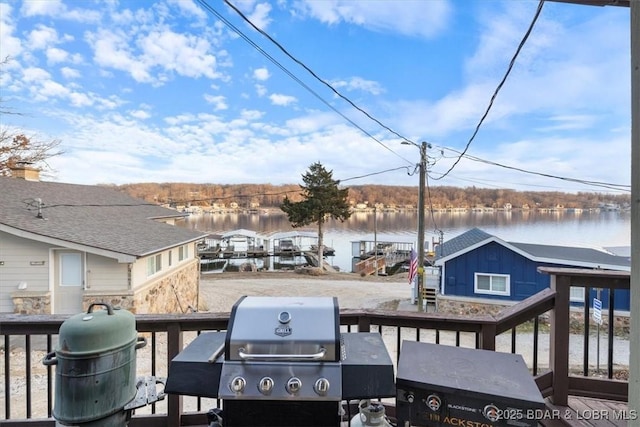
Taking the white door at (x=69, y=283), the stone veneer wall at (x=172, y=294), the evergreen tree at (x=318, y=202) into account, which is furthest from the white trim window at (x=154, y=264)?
the evergreen tree at (x=318, y=202)

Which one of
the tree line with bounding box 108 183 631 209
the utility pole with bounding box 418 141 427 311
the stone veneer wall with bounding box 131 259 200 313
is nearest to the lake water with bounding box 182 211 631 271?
the tree line with bounding box 108 183 631 209

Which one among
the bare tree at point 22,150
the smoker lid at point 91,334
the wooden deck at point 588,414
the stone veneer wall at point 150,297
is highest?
the bare tree at point 22,150

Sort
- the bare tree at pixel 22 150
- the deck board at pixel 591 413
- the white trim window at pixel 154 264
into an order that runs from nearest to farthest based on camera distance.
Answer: the deck board at pixel 591 413
the white trim window at pixel 154 264
the bare tree at pixel 22 150

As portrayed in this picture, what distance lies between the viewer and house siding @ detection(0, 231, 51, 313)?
6797mm

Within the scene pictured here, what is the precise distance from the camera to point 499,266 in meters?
9.18

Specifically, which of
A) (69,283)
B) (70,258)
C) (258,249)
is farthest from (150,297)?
(258,249)

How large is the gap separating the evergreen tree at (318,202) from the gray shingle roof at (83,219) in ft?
31.0

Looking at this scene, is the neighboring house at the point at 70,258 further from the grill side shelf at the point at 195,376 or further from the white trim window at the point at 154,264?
the grill side shelf at the point at 195,376

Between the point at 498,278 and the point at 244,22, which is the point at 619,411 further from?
the point at 498,278

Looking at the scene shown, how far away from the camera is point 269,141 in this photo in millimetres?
16984

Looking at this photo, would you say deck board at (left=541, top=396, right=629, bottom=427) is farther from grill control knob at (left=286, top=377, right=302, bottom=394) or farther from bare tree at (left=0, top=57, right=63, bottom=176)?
bare tree at (left=0, top=57, right=63, bottom=176)

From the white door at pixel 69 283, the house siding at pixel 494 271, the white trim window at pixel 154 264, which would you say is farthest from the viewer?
the house siding at pixel 494 271

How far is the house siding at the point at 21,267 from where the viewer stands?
6797 millimetres

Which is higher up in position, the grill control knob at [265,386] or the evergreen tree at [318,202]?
the evergreen tree at [318,202]
